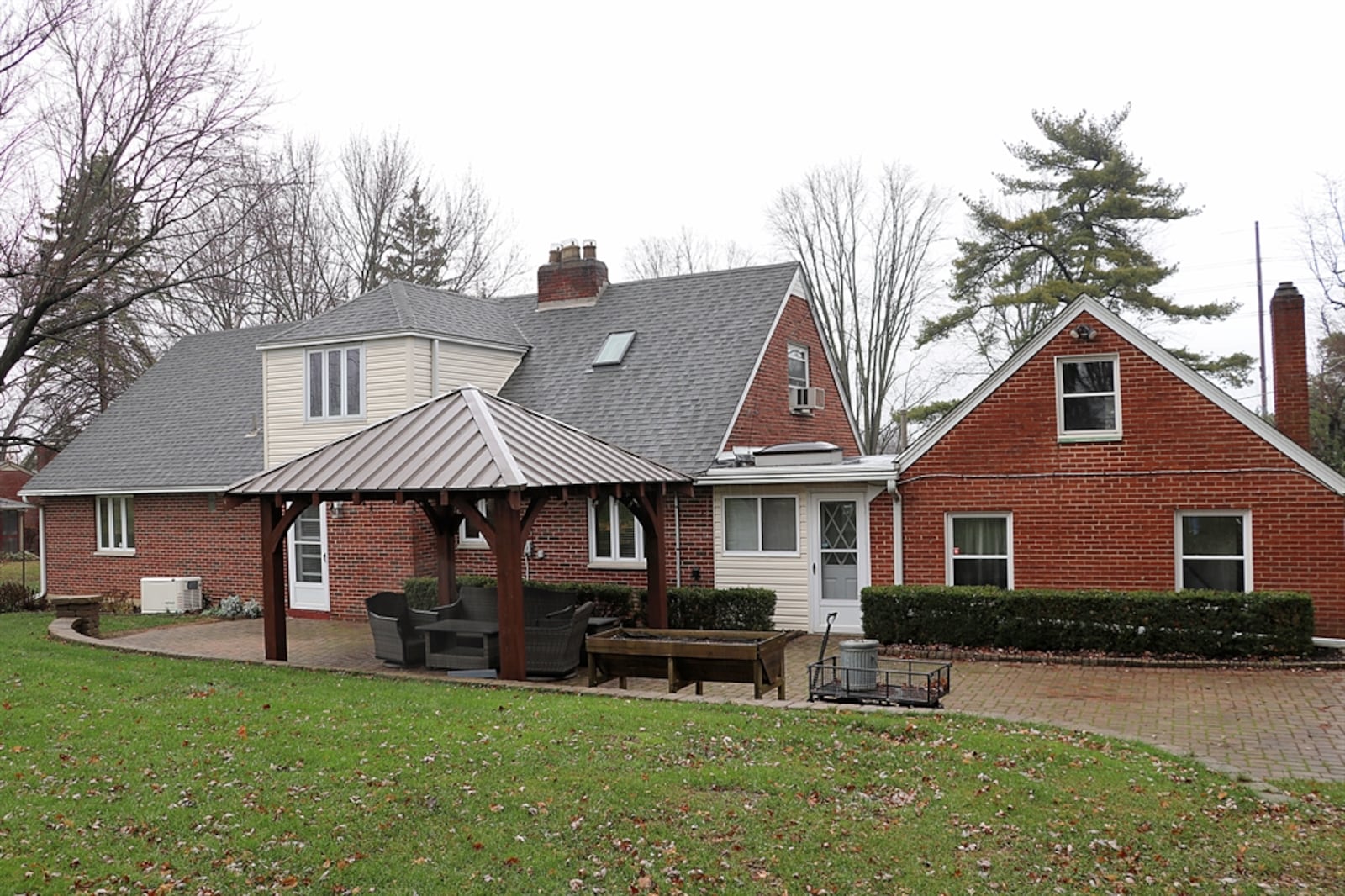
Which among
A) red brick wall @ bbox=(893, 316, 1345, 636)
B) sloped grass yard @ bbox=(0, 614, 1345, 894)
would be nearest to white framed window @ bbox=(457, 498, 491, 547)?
red brick wall @ bbox=(893, 316, 1345, 636)

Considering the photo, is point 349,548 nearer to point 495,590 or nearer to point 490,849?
point 495,590

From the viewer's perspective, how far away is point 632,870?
6289 mm

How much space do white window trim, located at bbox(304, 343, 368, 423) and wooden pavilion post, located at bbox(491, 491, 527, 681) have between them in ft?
26.9

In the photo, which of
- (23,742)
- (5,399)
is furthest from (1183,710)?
(5,399)

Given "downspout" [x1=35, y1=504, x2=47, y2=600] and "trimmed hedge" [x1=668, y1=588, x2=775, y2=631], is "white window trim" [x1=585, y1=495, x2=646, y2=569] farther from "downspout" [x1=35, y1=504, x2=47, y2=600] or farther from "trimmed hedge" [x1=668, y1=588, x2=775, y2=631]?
"downspout" [x1=35, y1=504, x2=47, y2=600]

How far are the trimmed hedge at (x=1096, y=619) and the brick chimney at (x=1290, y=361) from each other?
106 inches

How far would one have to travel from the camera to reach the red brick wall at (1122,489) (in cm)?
1403

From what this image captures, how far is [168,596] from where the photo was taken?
21.6 meters

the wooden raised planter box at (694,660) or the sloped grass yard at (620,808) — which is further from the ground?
the wooden raised planter box at (694,660)

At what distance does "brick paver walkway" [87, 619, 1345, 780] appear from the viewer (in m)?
9.18

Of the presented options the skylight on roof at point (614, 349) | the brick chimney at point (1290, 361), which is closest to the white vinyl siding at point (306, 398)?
the skylight on roof at point (614, 349)

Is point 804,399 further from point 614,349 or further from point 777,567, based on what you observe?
point 777,567

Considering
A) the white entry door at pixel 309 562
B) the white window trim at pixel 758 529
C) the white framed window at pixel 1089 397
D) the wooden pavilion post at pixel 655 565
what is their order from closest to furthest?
1. the white framed window at pixel 1089 397
2. the wooden pavilion post at pixel 655 565
3. the white window trim at pixel 758 529
4. the white entry door at pixel 309 562

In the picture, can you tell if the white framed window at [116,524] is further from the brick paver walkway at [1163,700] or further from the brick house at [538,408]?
the brick paver walkway at [1163,700]
